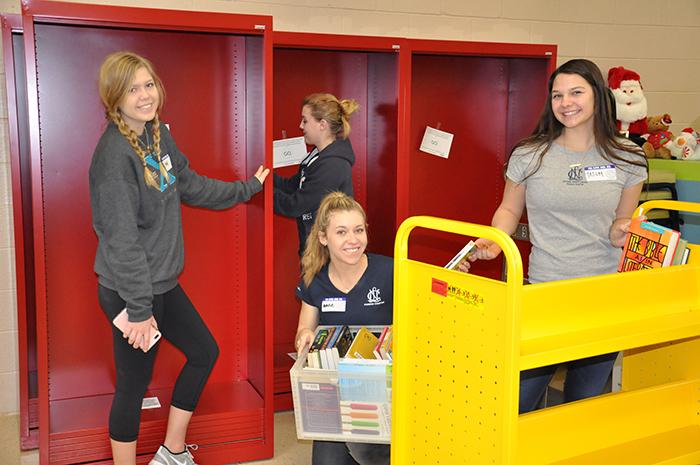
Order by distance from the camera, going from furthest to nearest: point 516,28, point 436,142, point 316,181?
1. point 516,28
2. point 436,142
3. point 316,181

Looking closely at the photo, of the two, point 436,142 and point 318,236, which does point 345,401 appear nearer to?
point 318,236

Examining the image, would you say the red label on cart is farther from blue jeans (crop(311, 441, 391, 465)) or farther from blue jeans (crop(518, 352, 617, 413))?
blue jeans (crop(311, 441, 391, 465))

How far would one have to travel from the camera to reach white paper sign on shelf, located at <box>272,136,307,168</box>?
4.07 meters

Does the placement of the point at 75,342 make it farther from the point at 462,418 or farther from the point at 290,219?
the point at 462,418

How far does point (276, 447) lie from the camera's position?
354cm

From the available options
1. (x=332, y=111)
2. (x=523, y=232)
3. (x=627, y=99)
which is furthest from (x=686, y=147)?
(x=332, y=111)

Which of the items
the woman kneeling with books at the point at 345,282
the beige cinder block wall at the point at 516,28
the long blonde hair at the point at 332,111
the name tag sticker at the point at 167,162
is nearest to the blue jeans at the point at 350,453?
the woman kneeling with books at the point at 345,282

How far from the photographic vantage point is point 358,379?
239cm

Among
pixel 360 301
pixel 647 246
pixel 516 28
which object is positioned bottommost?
pixel 360 301

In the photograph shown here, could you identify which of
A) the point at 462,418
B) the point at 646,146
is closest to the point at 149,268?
the point at 462,418

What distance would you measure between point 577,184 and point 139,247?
1493 mm

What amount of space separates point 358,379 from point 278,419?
1599mm

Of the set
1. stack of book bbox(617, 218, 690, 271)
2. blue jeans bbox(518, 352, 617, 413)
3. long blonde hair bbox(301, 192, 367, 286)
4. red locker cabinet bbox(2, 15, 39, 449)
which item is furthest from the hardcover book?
Result: red locker cabinet bbox(2, 15, 39, 449)

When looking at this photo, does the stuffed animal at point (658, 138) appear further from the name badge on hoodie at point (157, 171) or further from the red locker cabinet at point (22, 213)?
the red locker cabinet at point (22, 213)
